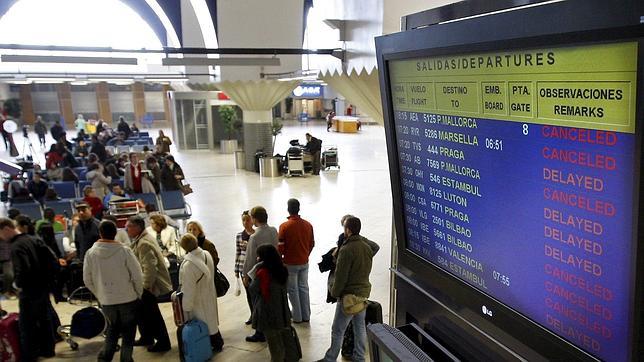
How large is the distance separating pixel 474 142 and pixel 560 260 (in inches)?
17.3

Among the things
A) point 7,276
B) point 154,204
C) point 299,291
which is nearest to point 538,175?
point 299,291

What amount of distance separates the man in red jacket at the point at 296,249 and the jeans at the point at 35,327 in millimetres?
2609

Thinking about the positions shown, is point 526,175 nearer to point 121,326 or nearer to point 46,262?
point 121,326

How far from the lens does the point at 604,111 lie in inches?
43.7

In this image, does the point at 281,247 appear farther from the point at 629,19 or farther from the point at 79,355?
the point at 629,19

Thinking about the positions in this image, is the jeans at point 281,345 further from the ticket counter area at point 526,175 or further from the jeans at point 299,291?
the ticket counter area at point 526,175

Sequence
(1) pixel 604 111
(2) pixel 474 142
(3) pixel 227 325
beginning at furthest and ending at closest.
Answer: (3) pixel 227 325
(2) pixel 474 142
(1) pixel 604 111

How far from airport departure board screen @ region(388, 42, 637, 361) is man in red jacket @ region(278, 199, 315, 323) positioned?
152 inches

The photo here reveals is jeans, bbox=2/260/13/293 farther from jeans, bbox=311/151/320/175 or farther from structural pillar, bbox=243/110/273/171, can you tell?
structural pillar, bbox=243/110/273/171

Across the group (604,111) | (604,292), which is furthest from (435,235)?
(604,111)

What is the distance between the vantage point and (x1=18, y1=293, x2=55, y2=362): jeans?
5.14 metres

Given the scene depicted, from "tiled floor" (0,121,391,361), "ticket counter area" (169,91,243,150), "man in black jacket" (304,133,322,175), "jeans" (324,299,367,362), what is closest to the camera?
"jeans" (324,299,367,362)

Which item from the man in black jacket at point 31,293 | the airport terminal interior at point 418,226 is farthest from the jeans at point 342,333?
the man in black jacket at point 31,293

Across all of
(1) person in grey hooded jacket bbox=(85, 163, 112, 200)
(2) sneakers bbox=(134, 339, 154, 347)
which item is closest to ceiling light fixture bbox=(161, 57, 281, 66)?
(1) person in grey hooded jacket bbox=(85, 163, 112, 200)
